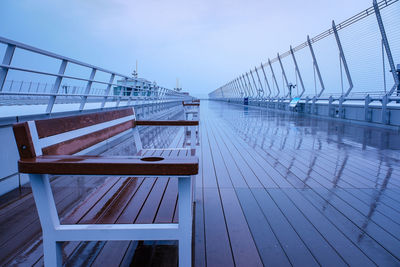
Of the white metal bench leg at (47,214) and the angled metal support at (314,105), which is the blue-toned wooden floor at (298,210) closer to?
the white metal bench leg at (47,214)

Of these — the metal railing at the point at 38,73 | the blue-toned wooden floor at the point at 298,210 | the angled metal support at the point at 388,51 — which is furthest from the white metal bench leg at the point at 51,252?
the angled metal support at the point at 388,51

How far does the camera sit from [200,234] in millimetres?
1771

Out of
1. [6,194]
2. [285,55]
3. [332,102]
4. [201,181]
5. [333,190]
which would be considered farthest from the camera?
[285,55]

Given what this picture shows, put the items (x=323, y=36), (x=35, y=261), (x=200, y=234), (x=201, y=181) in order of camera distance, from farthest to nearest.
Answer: (x=323, y=36)
(x=201, y=181)
(x=200, y=234)
(x=35, y=261)

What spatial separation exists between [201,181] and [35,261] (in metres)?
1.77

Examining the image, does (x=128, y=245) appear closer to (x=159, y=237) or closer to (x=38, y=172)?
(x=159, y=237)

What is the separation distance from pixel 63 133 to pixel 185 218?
0.66 m

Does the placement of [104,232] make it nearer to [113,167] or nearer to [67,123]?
[113,167]

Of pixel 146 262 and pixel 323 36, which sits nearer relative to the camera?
pixel 146 262

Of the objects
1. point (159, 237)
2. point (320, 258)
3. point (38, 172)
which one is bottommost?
point (320, 258)

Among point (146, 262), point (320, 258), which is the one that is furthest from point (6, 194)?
point (320, 258)

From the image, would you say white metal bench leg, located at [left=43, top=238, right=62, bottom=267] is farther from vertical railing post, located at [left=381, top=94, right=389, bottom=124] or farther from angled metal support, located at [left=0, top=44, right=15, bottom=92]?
vertical railing post, located at [left=381, top=94, right=389, bottom=124]

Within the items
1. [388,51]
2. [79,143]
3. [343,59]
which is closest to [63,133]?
[79,143]

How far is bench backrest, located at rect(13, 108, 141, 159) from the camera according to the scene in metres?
0.95
